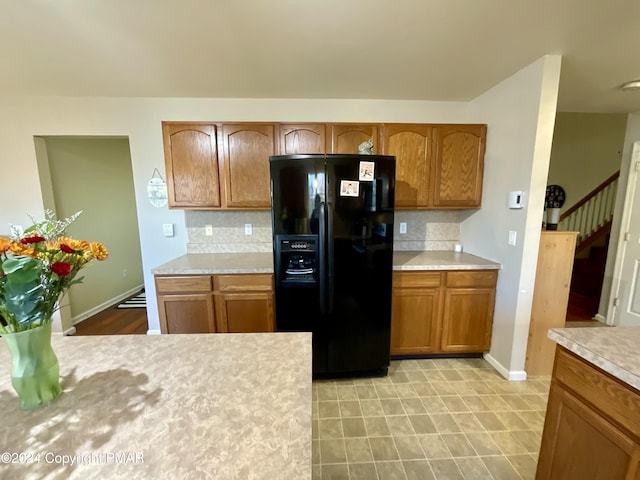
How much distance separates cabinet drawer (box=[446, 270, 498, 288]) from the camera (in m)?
2.38

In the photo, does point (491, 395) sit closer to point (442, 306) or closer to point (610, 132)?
point (442, 306)

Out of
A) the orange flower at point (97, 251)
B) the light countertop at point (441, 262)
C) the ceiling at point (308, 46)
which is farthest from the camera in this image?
the light countertop at point (441, 262)

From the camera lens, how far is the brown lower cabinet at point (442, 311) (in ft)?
7.86

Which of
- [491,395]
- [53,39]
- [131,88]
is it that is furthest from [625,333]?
[131,88]

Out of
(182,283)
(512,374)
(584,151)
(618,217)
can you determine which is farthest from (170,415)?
(584,151)

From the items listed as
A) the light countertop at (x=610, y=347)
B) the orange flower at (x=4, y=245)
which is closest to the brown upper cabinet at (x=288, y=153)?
the light countertop at (x=610, y=347)

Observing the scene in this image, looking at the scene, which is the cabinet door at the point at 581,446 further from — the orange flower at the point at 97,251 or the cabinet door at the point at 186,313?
the cabinet door at the point at 186,313

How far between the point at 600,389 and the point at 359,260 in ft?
4.52

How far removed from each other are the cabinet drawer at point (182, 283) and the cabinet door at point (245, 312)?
0.16 meters

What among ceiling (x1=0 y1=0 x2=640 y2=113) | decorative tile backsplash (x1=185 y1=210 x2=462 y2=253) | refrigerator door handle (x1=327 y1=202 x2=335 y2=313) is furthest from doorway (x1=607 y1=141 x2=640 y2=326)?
refrigerator door handle (x1=327 y1=202 x2=335 y2=313)

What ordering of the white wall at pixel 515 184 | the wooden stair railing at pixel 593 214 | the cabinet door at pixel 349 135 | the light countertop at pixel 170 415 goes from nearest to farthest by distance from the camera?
the light countertop at pixel 170 415 → the white wall at pixel 515 184 → the cabinet door at pixel 349 135 → the wooden stair railing at pixel 593 214

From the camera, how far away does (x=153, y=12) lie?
1.48 meters

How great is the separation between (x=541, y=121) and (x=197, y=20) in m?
2.34

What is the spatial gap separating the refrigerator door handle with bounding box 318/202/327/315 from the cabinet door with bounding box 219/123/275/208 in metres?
0.69
